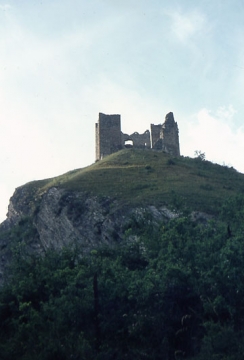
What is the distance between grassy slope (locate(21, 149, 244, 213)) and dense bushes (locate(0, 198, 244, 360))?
11.5 metres

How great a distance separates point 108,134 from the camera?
6781cm

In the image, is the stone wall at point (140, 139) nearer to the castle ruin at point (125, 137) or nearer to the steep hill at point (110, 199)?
the castle ruin at point (125, 137)

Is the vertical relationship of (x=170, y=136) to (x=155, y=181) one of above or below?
above

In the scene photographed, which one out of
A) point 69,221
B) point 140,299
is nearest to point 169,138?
point 69,221

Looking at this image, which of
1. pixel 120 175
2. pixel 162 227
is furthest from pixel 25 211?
pixel 162 227

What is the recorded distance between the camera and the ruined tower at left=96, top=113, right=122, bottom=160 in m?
67.5

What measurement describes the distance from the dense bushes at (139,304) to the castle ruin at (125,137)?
37169 millimetres

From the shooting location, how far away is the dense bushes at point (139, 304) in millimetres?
24516

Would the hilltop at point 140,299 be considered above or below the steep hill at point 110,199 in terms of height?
below

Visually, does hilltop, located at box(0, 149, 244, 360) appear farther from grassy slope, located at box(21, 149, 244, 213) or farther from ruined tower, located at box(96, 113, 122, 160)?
ruined tower, located at box(96, 113, 122, 160)

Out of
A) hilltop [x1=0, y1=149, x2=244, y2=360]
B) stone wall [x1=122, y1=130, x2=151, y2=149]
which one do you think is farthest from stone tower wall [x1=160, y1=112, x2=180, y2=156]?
hilltop [x1=0, y1=149, x2=244, y2=360]

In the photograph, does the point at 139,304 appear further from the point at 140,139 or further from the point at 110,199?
the point at 140,139

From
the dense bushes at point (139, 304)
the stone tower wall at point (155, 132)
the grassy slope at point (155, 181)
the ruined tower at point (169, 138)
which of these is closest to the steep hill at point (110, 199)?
the grassy slope at point (155, 181)

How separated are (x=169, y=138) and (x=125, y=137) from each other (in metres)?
5.35
